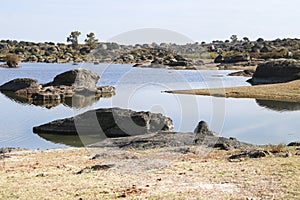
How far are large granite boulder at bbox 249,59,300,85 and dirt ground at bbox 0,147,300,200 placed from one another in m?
49.7

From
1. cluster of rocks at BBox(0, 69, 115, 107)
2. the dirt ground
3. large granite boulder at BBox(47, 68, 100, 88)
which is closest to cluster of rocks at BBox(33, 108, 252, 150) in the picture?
the dirt ground

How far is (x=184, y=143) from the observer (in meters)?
21.7

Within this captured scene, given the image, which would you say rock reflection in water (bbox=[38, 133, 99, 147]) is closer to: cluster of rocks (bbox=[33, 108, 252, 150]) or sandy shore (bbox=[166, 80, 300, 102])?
cluster of rocks (bbox=[33, 108, 252, 150])

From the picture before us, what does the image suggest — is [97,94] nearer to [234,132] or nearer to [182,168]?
[234,132]

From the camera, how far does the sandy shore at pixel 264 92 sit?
49.8 meters

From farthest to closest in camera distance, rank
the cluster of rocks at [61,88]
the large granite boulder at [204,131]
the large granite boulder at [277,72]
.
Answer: the large granite boulder at [277,72] → the cluster of rocks at [61,88] → the large granite boulder at [204,131]

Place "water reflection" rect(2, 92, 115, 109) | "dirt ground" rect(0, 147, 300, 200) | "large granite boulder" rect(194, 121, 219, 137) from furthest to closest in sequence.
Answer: "water reflection" rect(2, 92, 115, 109)
"large granite boulder" rect(194, 121, 219, 137)
"dirt ground" rect(0, 147, 300, 200)

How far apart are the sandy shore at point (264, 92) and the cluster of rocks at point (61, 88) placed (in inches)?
415

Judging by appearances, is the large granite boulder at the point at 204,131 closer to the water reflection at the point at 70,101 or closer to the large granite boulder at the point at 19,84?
the water reflection at the point at 70,101

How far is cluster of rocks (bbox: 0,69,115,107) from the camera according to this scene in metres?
50.9

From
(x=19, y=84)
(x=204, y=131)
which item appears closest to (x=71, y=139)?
(x=204, y=131)

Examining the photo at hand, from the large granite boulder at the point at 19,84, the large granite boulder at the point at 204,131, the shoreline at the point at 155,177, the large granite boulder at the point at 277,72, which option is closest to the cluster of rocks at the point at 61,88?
the large granite boulder at the point at 19,84

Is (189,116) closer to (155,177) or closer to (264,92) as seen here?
(264,92)

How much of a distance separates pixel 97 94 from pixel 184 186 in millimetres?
45544
